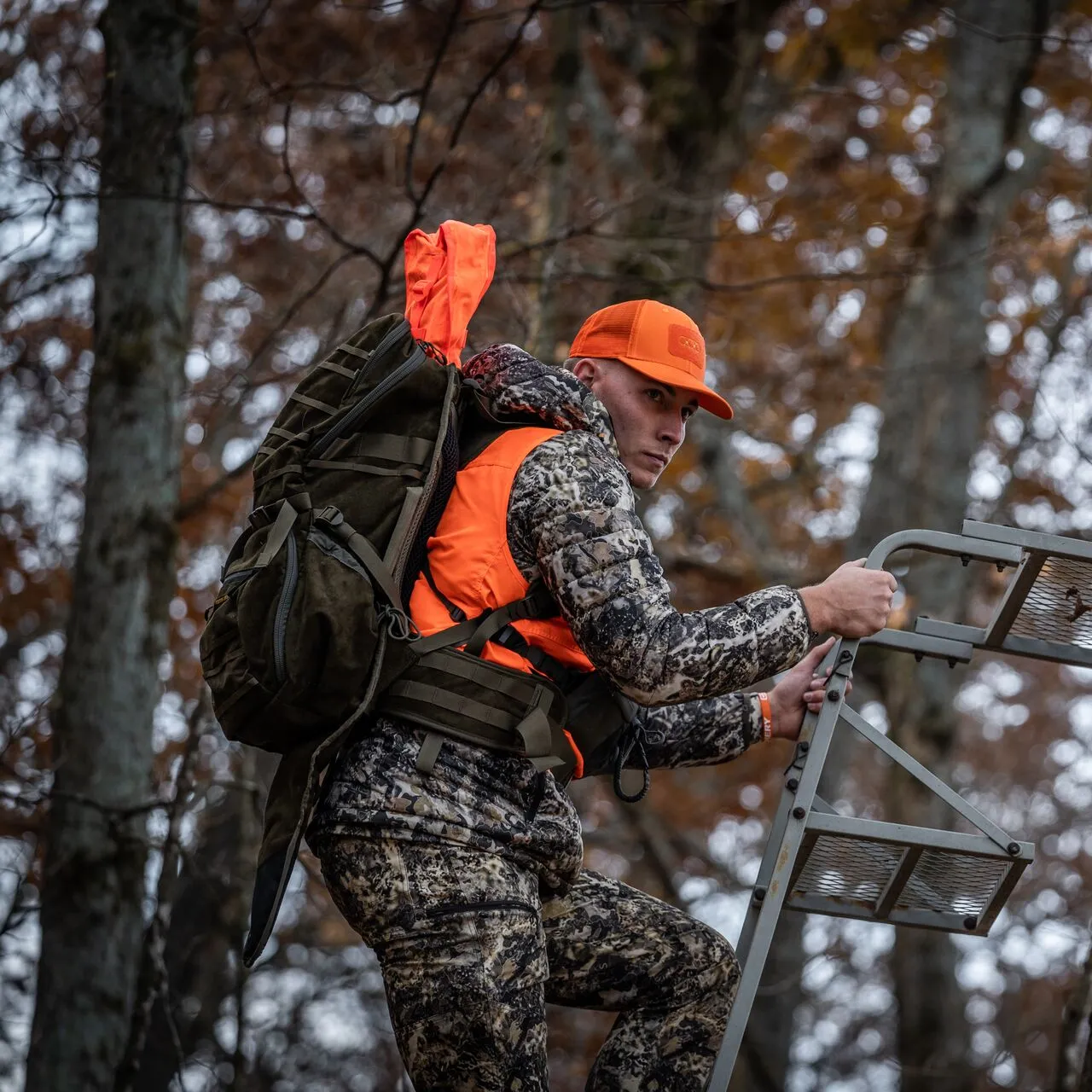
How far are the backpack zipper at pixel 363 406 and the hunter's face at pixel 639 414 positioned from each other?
480 mm

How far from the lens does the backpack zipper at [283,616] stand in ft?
9.55

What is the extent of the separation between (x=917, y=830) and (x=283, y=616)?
1.54 meters

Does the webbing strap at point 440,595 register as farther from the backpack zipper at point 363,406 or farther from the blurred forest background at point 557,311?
the blurred forest background at point 557,311

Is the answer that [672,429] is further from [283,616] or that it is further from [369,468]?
[283,616]

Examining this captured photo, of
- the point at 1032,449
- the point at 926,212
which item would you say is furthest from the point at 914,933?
the point at 926,212

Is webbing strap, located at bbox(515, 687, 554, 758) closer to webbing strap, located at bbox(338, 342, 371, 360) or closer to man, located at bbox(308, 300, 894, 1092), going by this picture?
man, located at bbox(308, 300, 894, 1092)

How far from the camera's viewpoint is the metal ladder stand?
329cm

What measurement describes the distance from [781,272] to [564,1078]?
10.9 m

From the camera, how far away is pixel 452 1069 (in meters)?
2.92

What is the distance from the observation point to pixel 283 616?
2.93 meters

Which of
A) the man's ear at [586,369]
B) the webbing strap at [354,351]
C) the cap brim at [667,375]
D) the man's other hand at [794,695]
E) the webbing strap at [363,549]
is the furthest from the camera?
the man's other hand at [794,695]

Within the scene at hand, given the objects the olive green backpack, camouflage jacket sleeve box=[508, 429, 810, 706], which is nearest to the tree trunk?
camouflage jacket sleeve box=[508, 429, 810, 706]

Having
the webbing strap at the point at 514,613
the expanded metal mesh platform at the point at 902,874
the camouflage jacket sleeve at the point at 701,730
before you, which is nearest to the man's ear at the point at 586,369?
the webbing strap at the point at 514,613

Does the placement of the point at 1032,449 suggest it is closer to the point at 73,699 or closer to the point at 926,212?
the point at 926,212
